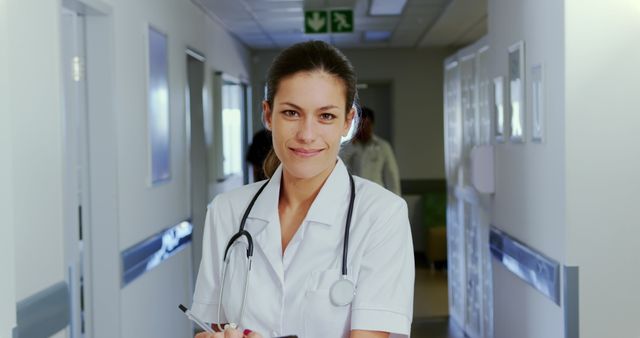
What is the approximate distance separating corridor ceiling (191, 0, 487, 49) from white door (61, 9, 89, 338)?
2726mm

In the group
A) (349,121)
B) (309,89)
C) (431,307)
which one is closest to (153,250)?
(349,121)

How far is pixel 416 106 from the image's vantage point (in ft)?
35.1

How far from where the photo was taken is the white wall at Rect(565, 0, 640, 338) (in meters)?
3.04

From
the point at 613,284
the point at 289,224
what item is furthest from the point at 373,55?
the point at 289,224

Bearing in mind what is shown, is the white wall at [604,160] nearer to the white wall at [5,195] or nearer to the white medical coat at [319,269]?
the white medical coat at [319,269]

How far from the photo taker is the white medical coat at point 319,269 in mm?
1672

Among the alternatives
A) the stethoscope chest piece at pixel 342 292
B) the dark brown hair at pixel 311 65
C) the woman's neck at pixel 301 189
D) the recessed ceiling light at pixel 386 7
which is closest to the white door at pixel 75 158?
the woman's neck at pixel 301 189

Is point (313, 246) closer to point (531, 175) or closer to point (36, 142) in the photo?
point (36, 142)

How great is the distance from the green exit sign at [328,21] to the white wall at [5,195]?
17.6 ft

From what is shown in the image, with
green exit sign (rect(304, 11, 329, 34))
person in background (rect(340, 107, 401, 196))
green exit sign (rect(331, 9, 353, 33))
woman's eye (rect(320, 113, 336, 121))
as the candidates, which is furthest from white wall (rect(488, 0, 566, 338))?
green exit sign (rect(304, 11, 329, 34))

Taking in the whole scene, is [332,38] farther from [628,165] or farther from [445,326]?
[628,165]

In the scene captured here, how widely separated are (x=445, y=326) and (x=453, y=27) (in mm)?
3537

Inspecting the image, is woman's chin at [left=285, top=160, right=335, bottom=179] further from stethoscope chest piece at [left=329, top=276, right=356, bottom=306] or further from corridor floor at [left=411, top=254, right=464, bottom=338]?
corridor floor at [left=411, top=254, right=464, bottom=338]

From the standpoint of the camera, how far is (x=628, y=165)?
3061mm
